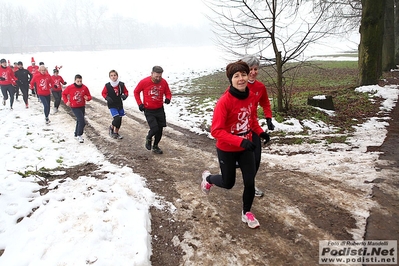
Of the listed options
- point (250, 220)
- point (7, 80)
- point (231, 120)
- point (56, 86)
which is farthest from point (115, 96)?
point (7, 80)

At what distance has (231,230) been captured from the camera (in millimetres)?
3670

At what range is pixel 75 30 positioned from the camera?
85812 mm

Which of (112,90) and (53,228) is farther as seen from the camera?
(112,90)

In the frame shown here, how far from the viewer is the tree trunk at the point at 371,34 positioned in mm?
11000

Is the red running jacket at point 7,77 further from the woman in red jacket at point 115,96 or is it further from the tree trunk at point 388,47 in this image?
the tree trunk at point 388,47

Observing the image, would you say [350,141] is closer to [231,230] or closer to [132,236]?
[231,230]

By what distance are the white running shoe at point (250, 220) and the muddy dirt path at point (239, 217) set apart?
63 millimetres

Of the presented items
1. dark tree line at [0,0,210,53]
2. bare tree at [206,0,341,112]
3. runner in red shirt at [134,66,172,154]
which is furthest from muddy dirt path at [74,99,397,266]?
dark tree line at [0,0,210,53]

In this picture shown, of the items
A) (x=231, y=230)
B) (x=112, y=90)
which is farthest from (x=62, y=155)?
(x=231, y=230)

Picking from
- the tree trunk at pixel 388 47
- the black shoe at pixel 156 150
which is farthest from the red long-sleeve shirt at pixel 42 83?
the tree trunk at pixel 388 47

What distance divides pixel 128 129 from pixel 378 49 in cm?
1066

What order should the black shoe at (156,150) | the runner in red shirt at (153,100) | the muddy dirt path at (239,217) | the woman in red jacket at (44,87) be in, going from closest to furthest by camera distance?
the muddy dirt path at (239,217) → the runner in red shirt at (153,100) → the black shoe at (156,150) → the woman in red jacket at (44,87)

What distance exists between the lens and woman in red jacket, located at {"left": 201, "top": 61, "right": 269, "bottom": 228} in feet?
10.9

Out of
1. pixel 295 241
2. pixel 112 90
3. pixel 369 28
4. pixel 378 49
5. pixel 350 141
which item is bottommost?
pixel 295 241
